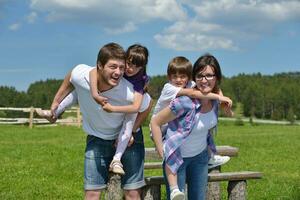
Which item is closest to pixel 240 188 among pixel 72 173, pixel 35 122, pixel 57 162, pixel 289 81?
pixel 72 173

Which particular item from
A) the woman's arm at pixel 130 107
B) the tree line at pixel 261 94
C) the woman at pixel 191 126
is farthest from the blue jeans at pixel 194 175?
the tree line at pixel 261 94

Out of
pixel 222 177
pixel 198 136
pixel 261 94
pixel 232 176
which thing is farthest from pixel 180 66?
pixel 261 94

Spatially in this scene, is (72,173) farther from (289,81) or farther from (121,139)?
(289,81)

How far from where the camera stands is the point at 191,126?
442 centimetres

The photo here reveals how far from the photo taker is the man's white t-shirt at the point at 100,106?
420cm

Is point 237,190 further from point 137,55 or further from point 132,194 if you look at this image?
point 137,55

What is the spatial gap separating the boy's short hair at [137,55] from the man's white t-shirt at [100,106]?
17 centimetres

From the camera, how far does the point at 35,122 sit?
2991 centimetres

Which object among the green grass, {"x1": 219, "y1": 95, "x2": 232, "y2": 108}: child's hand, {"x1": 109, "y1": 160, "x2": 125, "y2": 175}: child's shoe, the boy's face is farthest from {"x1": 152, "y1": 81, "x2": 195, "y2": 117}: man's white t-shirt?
the green grass

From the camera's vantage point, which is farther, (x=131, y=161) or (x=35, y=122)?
(x=35, y=122)

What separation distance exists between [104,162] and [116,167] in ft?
0.79

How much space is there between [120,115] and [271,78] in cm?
12336

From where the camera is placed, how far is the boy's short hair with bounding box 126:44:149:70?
13.8 feet

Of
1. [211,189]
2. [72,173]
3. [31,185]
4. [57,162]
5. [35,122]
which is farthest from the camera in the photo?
[35,122]
